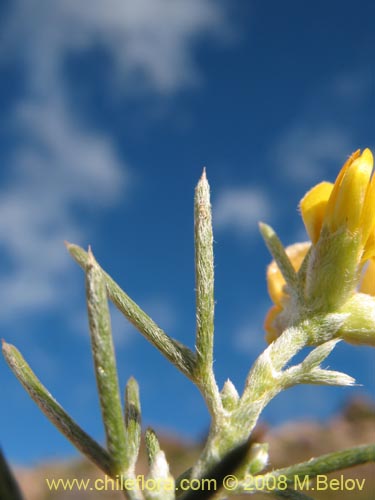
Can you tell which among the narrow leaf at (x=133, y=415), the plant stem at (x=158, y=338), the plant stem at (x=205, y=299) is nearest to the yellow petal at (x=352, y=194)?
the plant stem at (x=205, y=299)

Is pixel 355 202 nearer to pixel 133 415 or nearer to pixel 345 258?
pixel 345 258

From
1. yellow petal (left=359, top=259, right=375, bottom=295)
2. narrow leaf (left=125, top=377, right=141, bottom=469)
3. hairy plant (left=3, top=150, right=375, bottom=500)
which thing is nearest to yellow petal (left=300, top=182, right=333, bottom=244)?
hairy plant (left=3, top=150, right=375, bottom=500)

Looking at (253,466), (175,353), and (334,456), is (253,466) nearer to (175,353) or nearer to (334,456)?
(334,456)

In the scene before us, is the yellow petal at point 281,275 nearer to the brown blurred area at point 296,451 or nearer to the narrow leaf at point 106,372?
the narrow leaf at point 106,372

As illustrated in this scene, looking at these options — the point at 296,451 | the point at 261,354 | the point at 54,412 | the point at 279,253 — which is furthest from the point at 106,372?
the point at 296,451

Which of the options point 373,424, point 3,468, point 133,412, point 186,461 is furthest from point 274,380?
point 373,424

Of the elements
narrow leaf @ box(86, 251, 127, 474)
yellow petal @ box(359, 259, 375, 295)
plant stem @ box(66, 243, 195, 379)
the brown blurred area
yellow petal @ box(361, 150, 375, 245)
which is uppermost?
the brown blurred area

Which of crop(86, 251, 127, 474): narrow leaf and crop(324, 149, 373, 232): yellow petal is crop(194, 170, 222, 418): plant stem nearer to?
crop(86, 251, 127, 474): narrow leaf
